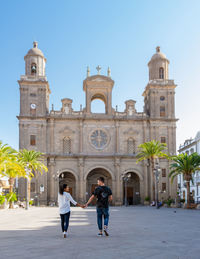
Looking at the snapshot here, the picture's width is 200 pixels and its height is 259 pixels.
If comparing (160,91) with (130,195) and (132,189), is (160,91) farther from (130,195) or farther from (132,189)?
(130,195)

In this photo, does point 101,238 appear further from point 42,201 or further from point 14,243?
point 42,201

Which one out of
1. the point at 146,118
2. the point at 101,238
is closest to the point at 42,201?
the point at 146,118

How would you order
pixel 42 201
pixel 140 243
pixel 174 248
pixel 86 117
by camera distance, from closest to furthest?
1. pixel 174 248
2. pixel 140 243
3. pixel 42 201
4. pixel 86 117

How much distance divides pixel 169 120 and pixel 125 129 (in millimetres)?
7332

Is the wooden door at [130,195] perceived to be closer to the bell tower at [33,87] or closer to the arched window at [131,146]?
the arched window at [131,146]

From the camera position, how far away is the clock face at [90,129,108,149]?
56.2 metres

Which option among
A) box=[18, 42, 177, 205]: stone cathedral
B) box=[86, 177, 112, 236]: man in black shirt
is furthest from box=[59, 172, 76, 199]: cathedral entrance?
box=[86, 177, 112, 236]: man in black shirt

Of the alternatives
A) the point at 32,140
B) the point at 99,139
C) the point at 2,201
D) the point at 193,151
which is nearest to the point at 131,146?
the point at 99,139

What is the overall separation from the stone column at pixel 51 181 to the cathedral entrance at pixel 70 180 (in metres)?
2.65

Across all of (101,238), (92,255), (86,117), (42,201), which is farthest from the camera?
(86,117)

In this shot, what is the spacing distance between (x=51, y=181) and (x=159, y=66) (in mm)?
26431

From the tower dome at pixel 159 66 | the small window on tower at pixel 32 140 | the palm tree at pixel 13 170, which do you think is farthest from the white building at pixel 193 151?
the palm tree at pixel 13 170

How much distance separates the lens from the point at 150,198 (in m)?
53.7

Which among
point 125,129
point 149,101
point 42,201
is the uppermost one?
point 149,101
